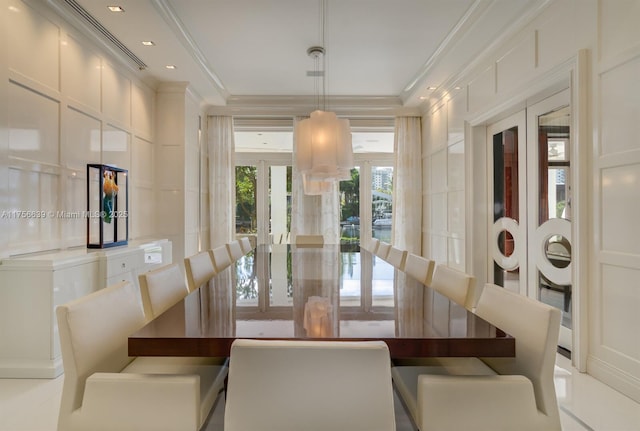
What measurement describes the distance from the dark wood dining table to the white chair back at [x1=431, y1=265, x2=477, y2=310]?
0.14 metres

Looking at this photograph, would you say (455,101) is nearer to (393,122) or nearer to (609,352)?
(393,122)

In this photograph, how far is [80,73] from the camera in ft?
10.8

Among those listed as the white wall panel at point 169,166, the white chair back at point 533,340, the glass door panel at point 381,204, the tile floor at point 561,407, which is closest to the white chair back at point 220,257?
the tile floor at point 561,407

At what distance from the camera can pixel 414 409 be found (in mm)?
1174

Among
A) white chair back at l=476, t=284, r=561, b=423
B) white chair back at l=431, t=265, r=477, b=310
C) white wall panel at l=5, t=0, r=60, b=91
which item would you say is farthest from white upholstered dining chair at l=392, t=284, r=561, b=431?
white wall panel at l=5, t=0, r=60, b=91

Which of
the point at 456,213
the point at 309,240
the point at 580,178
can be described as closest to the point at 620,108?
the point at 580,178

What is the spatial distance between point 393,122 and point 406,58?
184 centimetres

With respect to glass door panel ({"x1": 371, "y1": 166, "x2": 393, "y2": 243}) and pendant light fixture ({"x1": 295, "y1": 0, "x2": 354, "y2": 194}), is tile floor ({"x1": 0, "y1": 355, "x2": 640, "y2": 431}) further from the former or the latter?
glass door panel ({"x1": 371, "y1": 166, "x2": 393, "y2": 243})

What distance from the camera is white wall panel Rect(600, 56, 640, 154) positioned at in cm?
206

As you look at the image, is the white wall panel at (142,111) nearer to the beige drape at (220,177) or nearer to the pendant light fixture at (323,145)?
the beige drape at (220,177)

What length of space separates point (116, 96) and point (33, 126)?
1.35 m

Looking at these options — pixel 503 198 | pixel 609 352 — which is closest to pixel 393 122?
pixel 503 198

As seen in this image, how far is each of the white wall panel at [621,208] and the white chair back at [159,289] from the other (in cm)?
254

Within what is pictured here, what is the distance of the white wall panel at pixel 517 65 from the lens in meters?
3.02
